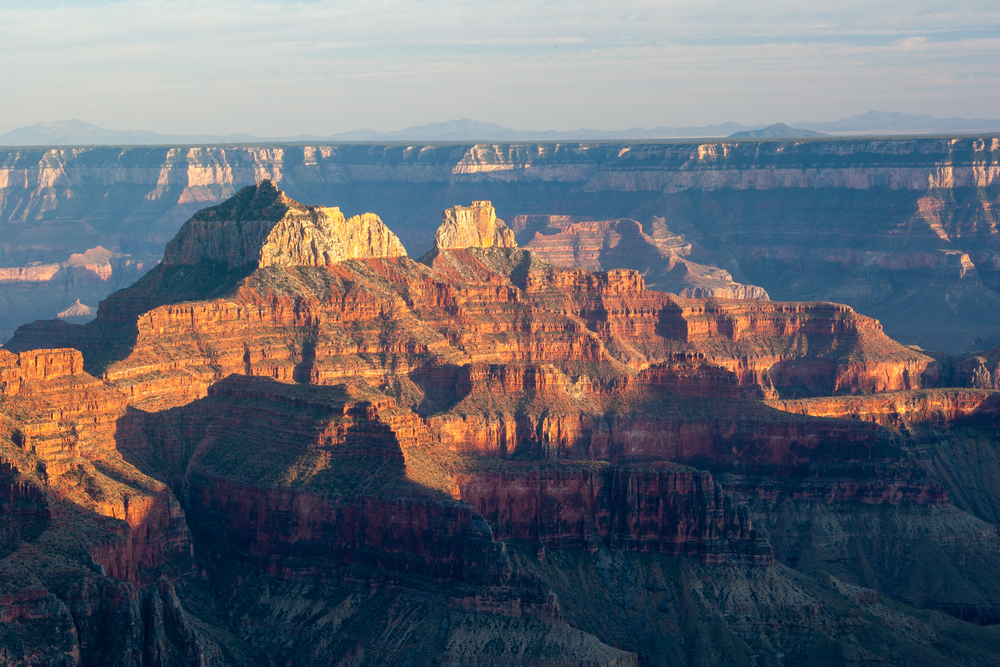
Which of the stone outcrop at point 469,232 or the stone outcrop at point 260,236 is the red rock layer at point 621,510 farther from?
the stone outcrop at point 469,232

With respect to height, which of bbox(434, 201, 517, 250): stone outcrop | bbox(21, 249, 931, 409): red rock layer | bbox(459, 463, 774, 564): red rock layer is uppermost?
bbox(434, 201, 517, 250): stone outcrop

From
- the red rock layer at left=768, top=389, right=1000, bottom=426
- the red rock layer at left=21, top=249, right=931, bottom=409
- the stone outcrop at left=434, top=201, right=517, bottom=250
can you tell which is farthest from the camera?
the stone outcrop at left=434, top=201, right=517, bottom=250

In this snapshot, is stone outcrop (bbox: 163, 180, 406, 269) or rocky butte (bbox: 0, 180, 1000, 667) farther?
stone outcrop (bbox: 163, 180, 406, 269)

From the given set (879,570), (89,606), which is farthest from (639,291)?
(89,606)

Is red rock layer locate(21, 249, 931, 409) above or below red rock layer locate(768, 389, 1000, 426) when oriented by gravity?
above

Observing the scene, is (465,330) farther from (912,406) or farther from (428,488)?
(428,488)

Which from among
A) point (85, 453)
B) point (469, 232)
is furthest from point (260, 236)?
point (85, 453)

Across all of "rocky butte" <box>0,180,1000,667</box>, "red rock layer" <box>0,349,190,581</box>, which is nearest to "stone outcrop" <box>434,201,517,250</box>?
"rocky butte" <box>0,180,1000,667</box>

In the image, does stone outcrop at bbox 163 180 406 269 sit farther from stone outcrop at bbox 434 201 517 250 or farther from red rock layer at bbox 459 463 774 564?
red rock layer at bbox 459 463 774 564
